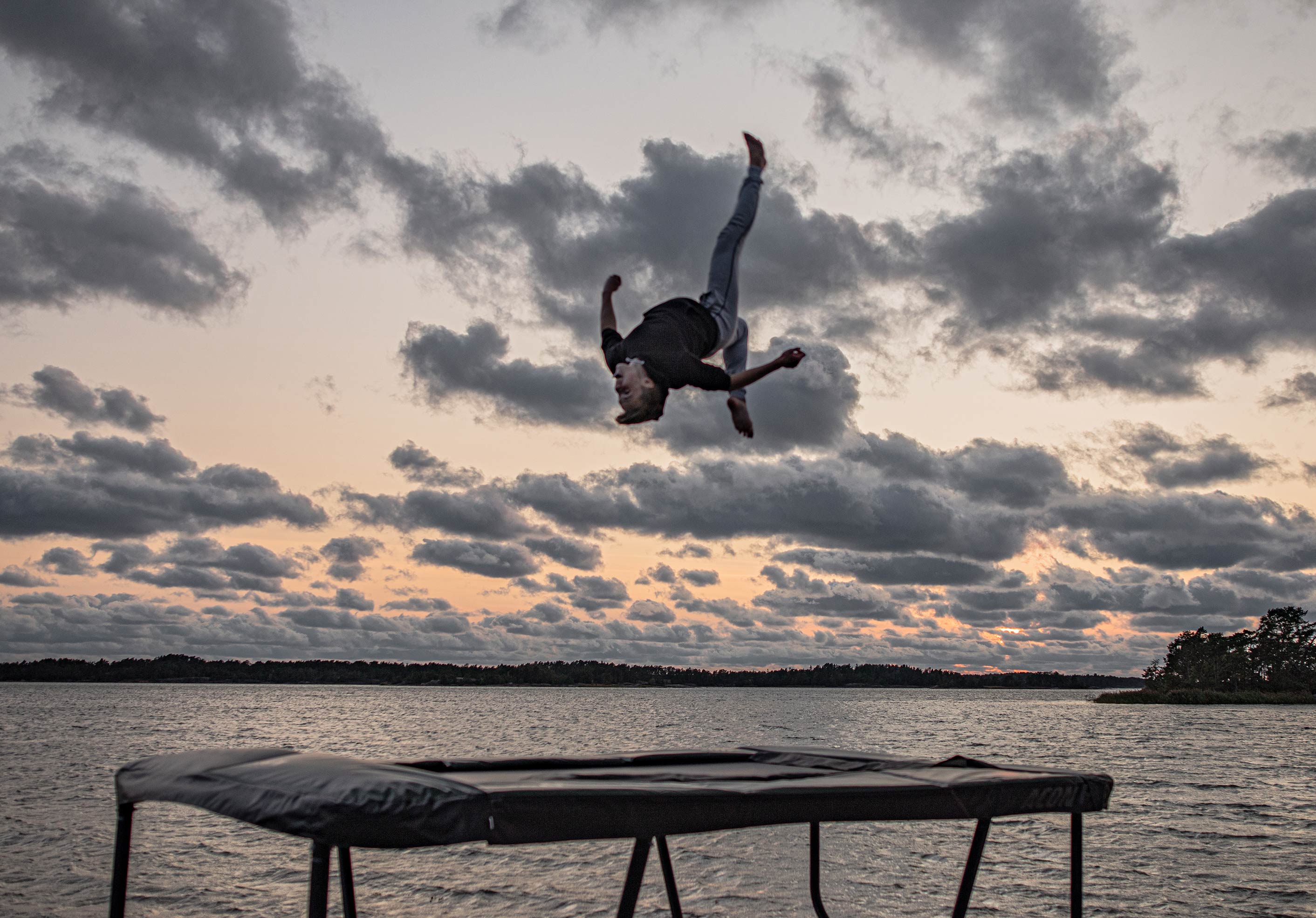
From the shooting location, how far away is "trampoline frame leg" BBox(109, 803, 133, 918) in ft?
15.8

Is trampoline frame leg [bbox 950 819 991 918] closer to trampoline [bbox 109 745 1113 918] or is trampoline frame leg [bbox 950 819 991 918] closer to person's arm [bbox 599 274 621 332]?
trampoline [bbox 109 745 1113 918]

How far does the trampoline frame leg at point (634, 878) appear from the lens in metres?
5.58

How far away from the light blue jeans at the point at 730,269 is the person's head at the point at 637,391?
0.67 meters

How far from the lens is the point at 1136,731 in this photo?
82938mm

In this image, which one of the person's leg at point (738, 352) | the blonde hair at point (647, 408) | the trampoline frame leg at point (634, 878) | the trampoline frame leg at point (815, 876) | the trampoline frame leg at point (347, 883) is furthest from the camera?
the trampoline frame leg at point (815, 876)

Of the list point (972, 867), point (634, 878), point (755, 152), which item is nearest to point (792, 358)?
point (755, 152)

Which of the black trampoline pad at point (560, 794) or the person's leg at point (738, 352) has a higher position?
the person's leg at point (738, 352)

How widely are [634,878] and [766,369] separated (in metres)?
3.13

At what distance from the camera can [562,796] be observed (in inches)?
157

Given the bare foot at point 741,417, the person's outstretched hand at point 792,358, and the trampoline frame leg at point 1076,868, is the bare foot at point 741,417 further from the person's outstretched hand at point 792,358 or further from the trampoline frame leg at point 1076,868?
the trampoline frame leg at point 1076,868

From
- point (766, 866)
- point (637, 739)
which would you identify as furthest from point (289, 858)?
point (637, 739)

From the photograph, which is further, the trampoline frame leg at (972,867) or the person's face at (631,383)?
the trampoline frame leg at (972,867)

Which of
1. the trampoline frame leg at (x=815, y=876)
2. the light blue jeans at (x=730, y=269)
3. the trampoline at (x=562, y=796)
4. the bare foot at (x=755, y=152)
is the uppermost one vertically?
the bare foot at (x=755, y=152)

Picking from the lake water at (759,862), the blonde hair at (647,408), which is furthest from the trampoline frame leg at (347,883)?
the lake water at (759,862)
